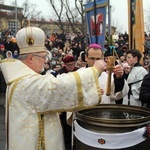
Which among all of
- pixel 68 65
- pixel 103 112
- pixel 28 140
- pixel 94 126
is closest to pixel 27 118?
pixel 28 140

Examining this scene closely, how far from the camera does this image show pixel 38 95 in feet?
A: 7.11

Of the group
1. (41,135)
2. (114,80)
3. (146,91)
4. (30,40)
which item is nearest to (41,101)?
(41,135)

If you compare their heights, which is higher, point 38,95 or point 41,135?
point 38,95

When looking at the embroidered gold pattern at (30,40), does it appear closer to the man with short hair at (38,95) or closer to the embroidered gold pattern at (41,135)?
the man with short hair at (38,95)

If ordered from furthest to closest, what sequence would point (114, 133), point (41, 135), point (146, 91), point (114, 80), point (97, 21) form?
point (97, 21) < point (146, 91) < point (114, 80) < point (41, 135) < point (114, 133)

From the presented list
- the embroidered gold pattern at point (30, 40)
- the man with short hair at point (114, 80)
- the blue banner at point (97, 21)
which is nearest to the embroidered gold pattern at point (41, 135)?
the embroidered gold pattern at point (30, 40)

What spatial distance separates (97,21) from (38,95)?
3.97m

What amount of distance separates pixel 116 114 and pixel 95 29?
147 inches

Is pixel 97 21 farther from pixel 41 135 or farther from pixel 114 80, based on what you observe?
pixel 41 135

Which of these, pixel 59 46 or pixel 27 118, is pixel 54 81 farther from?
pixel 59 46

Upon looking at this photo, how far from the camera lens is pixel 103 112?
8.48ft

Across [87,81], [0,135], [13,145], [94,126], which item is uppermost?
[87,81]

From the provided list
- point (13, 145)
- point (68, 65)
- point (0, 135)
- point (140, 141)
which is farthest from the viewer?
point (0, 135)

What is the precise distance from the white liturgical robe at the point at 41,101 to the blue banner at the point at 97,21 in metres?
3.48
